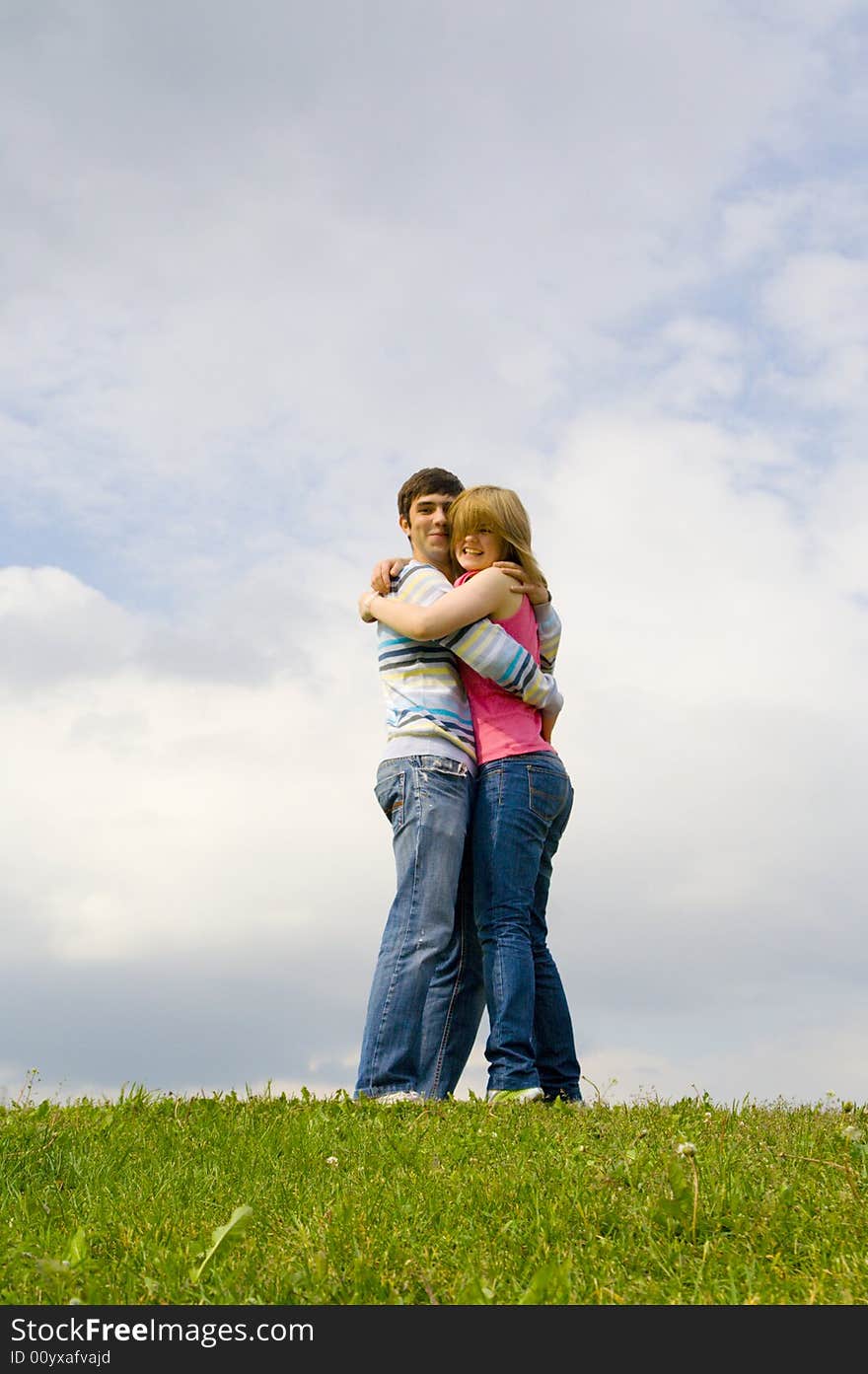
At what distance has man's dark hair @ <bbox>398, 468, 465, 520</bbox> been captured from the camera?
7.42 metres

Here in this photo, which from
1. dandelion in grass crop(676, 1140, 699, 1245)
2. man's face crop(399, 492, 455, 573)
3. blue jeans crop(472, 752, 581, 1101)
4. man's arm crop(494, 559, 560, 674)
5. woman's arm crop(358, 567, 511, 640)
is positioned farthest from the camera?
man's face crop(399, 492, 455, 573)

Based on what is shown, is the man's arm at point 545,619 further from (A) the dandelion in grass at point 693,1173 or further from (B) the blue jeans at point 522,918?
(A) the dandelion in grass at point 693,1173

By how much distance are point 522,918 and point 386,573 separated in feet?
7.06

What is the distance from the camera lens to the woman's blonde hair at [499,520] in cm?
703

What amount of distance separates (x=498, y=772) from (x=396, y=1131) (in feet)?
6.83

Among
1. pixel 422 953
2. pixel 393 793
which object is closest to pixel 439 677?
pixel 393 793

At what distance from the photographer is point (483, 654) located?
22.2ft

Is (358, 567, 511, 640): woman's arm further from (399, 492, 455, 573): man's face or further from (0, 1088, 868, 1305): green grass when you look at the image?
(0, 1088, 868, 1305): green grass

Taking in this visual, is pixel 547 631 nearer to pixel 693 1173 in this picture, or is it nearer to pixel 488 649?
pixel 488 649

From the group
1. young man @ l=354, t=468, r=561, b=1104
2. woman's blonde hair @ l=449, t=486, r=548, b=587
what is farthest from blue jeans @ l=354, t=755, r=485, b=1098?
woman's blonde hair @ l=449, t=486, r=548, b=587

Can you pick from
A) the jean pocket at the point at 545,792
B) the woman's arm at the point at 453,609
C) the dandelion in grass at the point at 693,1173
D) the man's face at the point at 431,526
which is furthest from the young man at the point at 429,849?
the dandelion in grass at the point at 693,1173

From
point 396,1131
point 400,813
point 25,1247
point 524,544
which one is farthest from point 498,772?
point 25,1247
